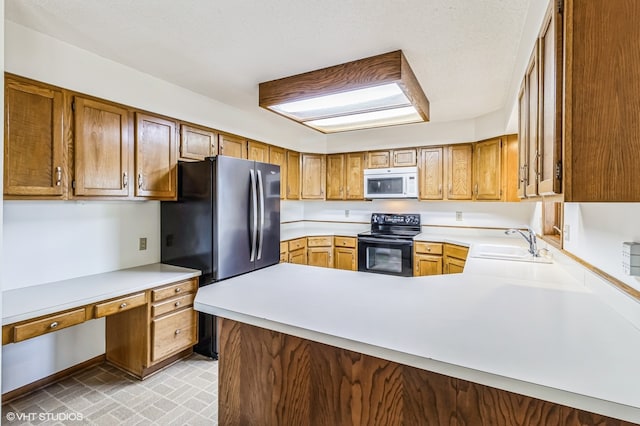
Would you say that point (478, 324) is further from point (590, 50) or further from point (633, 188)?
point (590, 50)

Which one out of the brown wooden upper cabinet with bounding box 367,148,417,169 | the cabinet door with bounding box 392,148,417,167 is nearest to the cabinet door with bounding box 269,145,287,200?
the brown wooden upper cabinet with bounding box 367,148,417,169

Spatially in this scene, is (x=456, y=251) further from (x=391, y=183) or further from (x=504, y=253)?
(x=391, y=183)

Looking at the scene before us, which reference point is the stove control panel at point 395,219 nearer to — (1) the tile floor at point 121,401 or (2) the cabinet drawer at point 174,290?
(2) the cabinet drawer at point 174,290

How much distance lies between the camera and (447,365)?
933mm

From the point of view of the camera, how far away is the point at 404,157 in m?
4.26

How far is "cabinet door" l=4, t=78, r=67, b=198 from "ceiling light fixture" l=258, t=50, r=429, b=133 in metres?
1.48

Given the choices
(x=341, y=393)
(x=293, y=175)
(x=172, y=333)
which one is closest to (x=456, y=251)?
(x=293, y=175)

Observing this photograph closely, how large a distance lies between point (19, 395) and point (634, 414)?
3391mm

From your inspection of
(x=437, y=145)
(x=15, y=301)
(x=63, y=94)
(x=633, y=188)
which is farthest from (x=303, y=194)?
(x=633, y=188)

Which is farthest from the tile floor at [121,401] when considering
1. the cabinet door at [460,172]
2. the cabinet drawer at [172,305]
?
the cabinet door at [460,172]

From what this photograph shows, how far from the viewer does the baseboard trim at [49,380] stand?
2111mm

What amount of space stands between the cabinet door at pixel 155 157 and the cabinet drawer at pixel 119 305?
0.85 m

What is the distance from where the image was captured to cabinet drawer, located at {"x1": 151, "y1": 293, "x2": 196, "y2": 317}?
2.35 metres

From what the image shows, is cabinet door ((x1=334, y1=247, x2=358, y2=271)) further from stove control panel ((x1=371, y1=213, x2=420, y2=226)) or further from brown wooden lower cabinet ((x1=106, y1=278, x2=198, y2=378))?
brown wooden lower cabinet ((x1=106, y1=278, x2=198, y2=378))
